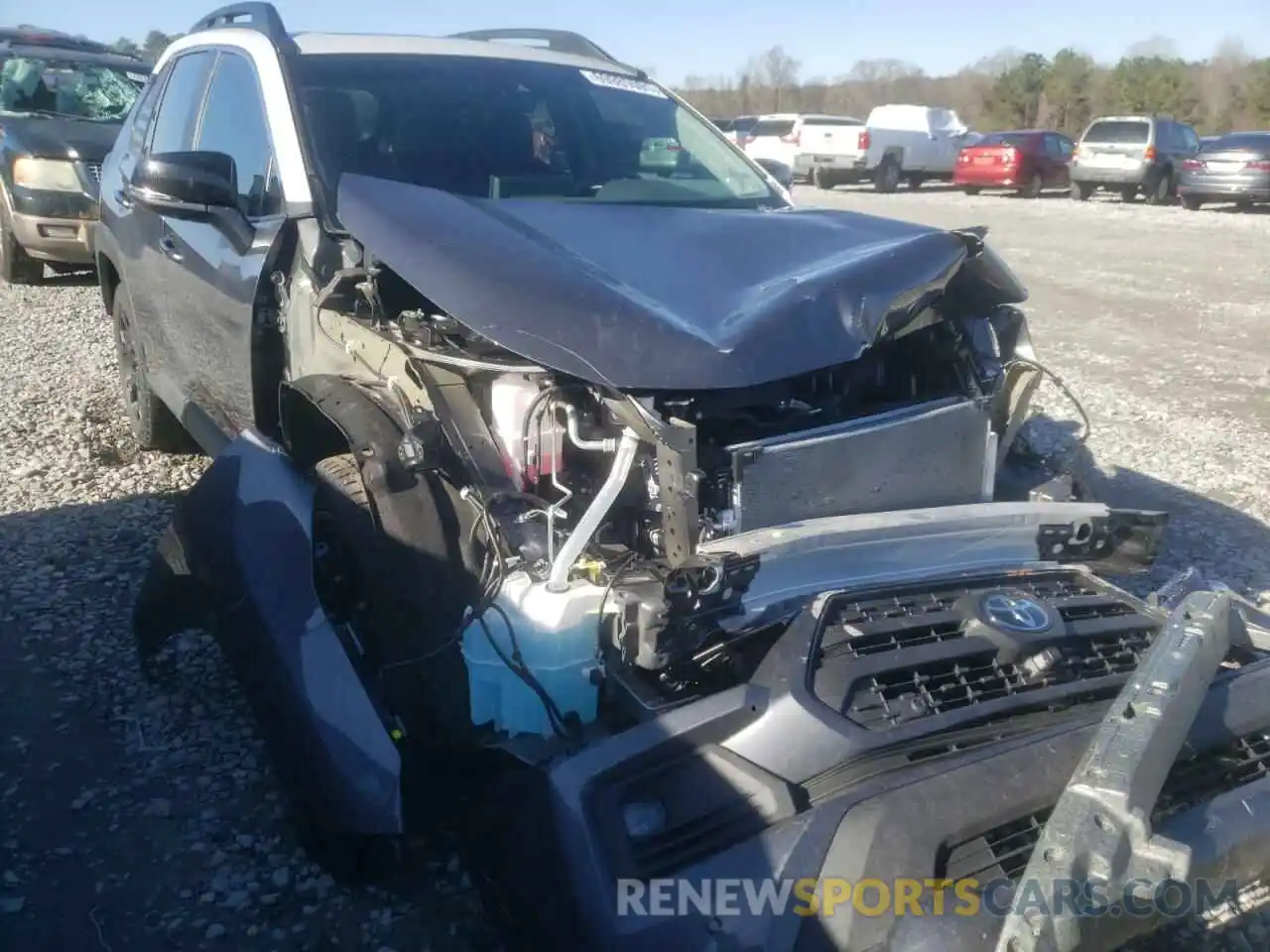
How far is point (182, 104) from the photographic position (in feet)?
14.6

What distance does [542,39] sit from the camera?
4.72m

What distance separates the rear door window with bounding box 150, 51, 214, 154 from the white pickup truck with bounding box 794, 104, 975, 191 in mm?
21737

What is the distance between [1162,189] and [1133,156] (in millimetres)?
1180

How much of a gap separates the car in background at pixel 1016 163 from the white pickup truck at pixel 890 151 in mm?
1483

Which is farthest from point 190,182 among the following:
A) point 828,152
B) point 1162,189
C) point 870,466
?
point 1162,189

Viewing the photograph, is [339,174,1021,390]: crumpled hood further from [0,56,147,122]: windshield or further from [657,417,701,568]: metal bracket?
[0,56,147,122]: windshield

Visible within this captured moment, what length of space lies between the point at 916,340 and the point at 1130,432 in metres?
3.77

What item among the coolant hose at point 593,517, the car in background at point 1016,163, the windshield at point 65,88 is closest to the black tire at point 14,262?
the windshield at point 65,88

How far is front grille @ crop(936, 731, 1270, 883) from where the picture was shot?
184 cm

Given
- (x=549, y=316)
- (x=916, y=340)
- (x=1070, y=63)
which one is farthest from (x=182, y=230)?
(x=1070, y=63)

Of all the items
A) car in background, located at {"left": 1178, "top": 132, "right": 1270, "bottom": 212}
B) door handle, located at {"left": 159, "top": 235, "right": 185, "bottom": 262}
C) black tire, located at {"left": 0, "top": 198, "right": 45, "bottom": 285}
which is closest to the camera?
door handle, located at {"left": 159, "top": 235, "right": 185, "bottom": 262}

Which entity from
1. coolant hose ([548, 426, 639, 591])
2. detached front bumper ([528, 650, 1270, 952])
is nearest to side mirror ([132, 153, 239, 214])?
coolant hose ([548, 426, 639, 591])

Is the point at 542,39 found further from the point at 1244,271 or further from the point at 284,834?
the point at 1244,271

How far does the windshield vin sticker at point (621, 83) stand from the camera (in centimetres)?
423
